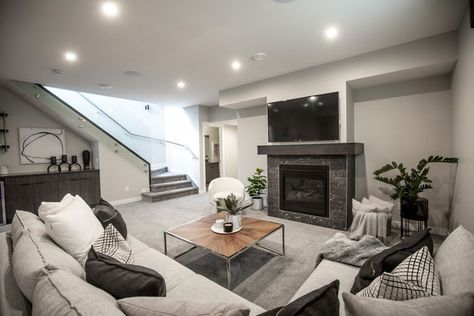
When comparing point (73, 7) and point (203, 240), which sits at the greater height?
point (73, 7)

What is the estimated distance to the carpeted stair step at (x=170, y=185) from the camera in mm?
6031

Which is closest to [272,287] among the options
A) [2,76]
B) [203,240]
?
[203,240]

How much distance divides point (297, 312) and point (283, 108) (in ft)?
11.8

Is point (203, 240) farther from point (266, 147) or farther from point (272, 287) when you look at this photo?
point (266, 147)

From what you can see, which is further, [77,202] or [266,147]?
[266,147]

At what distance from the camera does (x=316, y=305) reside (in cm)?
74

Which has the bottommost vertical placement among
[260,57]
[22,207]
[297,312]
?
[22,207]

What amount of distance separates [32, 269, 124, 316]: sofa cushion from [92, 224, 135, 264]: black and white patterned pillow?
0.54 m

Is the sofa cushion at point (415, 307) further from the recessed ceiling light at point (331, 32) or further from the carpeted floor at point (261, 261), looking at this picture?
the recessed ceiling light at point (331, 32)

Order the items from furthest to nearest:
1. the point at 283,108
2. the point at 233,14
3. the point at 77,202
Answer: the point at 283,108 < the point at 233,14 < the point at 77,202

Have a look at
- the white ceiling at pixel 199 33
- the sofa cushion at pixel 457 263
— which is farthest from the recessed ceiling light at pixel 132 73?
the sofa cushion at pixel 457 263

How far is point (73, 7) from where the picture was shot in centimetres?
204

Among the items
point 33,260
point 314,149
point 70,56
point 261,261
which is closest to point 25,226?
point 33,260

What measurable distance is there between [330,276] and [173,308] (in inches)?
46.9
